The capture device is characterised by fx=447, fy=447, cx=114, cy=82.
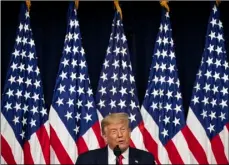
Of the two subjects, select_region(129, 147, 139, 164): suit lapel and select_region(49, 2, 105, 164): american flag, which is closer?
select_region(129, 147, 139, 164): suit lapel

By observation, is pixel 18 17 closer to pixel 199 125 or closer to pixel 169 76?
pixel 169 76

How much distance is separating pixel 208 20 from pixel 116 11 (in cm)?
134

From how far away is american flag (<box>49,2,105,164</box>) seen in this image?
5.65 metres

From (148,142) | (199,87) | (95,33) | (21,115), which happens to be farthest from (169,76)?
(21,115)

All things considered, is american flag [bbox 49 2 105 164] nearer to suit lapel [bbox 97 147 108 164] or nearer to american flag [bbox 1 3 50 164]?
american flag [bbox 1 3 50 164]

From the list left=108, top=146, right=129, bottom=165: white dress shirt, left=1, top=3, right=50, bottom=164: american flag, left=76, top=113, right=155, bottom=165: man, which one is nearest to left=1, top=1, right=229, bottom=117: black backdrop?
left=1, top=3, right=50, bottom=164: american flag

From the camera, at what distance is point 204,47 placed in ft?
20.0

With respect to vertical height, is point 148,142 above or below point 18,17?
below

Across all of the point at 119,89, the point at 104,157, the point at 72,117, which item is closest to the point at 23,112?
the point at 72,117

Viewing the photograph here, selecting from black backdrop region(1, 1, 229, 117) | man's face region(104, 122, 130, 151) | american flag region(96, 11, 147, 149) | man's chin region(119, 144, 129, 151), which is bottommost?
man's chin region(119, 144, 129, 151)

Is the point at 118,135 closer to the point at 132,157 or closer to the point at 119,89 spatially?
the point at 132,157

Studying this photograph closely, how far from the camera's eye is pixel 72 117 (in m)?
5.66

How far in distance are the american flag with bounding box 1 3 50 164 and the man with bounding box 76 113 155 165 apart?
7.05 ft

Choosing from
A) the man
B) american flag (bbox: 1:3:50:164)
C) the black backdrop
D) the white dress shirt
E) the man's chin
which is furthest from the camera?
the black backdrop
